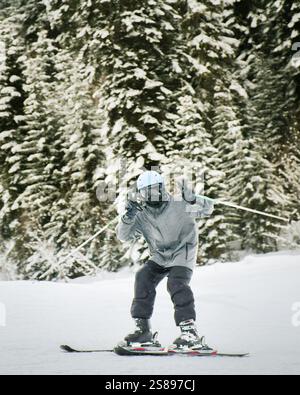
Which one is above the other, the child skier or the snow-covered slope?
the child skier

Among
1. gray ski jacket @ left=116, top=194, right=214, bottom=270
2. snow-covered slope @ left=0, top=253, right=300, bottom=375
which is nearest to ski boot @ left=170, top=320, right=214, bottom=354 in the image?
snow-covered slope @ left=0, top=253, right=300, bottom=375

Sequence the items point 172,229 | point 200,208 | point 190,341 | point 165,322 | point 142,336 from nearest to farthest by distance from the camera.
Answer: point 190,341 → point 142,336 → point 172,229 → point 200,208 → point 165,322

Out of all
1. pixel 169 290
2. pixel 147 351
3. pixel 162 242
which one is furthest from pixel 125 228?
pixel 147 351

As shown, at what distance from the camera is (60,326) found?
19.8 ft

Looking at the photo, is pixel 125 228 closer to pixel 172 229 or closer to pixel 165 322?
pixel 172 229

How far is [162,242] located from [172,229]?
0.16 meters

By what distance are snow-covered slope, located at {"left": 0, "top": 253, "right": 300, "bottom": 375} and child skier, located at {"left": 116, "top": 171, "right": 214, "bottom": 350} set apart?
511 millimetres

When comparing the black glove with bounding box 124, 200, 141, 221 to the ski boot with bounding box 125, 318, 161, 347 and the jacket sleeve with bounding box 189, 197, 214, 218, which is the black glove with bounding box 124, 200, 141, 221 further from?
the ski boot with bounding box 125, 318, 161, 347

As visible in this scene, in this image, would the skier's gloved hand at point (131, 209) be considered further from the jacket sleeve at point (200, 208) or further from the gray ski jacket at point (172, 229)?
the jacket sleeve at point (200, 208)

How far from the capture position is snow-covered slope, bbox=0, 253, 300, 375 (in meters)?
4.23

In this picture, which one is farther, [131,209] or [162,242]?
[131,209]

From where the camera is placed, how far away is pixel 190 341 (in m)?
4.75

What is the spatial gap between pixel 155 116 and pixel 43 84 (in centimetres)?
733

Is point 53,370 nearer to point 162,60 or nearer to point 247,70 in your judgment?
point 162,60
